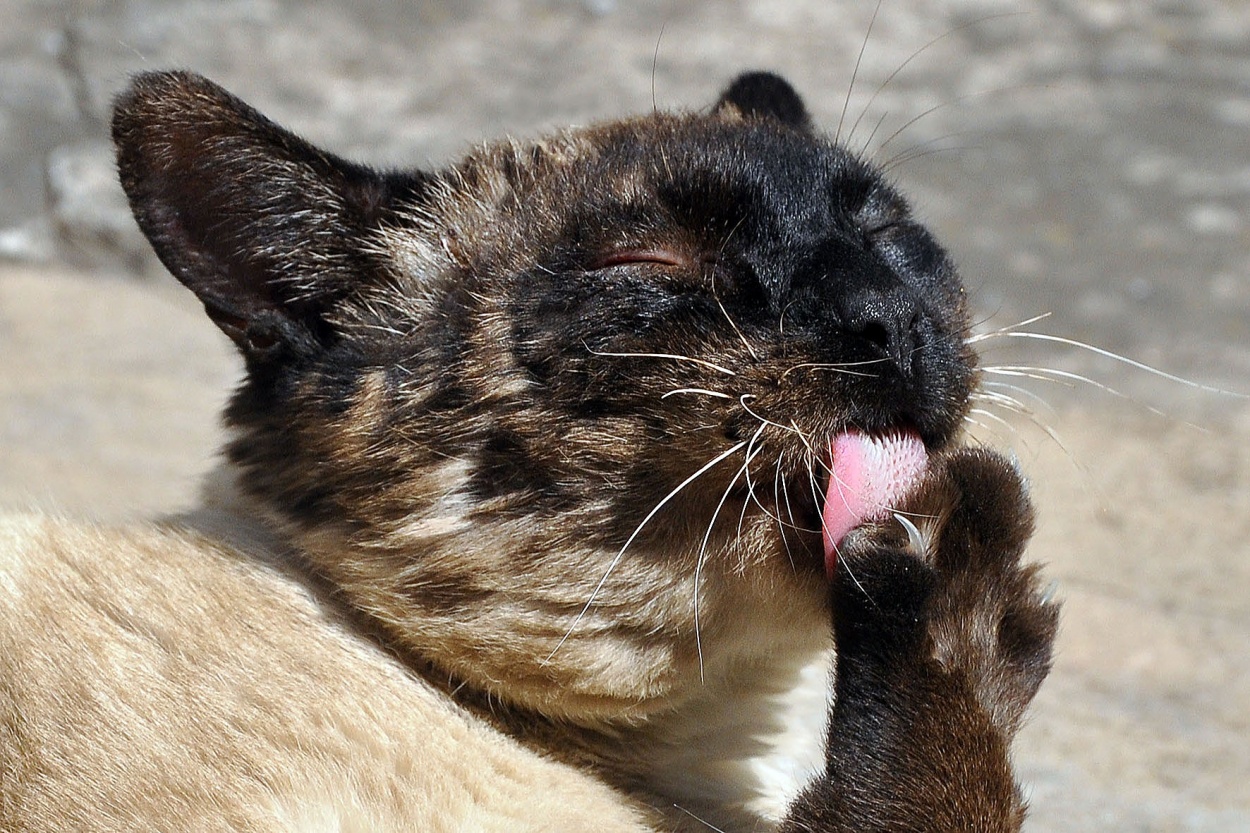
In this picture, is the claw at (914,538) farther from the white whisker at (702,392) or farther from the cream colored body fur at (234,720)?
the cream colored body fur at (234,720)

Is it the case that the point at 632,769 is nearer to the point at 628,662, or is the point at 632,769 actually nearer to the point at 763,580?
the point at 628,662

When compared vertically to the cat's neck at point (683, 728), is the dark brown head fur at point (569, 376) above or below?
above

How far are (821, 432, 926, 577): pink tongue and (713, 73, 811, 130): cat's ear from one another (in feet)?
5.33

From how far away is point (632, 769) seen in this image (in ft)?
11.0

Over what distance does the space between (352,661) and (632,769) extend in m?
0.73

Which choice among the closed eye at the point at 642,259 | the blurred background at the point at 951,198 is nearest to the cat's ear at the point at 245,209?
the closed eye at the point at 642,259

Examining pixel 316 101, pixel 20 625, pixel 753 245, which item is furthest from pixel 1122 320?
pixel 20 625

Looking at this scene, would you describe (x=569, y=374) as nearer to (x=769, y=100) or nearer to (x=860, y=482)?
(x=860, y=482)

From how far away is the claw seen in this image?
2.84 meters

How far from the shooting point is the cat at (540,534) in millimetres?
2832

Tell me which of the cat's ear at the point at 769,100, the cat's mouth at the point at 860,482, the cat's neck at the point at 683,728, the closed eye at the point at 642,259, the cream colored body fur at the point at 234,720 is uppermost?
the cat's ear at the point at 769,100

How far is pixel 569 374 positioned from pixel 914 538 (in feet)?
2.73

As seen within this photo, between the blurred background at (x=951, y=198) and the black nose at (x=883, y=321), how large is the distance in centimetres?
267

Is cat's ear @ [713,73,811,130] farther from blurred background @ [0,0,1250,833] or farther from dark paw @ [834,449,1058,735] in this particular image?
blurred background @ [0,0,1250,833]
